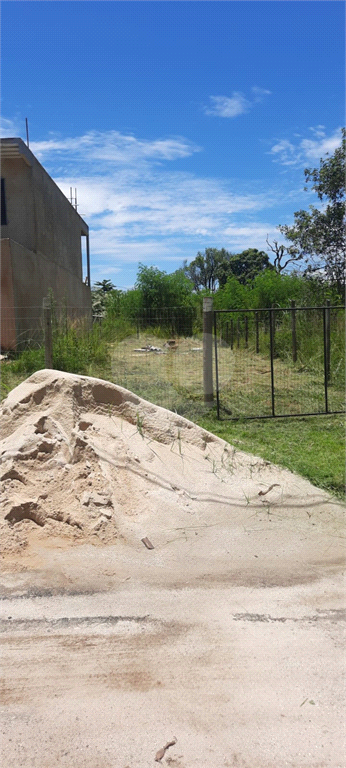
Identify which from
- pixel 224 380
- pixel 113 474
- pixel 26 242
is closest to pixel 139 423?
pixel 113 474

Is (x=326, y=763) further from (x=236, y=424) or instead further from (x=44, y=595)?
(x=236, y=424)

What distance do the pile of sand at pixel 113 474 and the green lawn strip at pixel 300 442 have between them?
32cm

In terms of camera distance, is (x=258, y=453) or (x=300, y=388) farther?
(x=300, y=388)

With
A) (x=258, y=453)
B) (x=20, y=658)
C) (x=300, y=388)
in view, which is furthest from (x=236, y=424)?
(x=20, y=658)

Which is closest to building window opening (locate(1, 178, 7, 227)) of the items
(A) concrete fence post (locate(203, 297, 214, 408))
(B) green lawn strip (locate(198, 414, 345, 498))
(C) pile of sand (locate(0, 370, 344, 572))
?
(A) concrete fence post (locate(203, 297, 214, 408))

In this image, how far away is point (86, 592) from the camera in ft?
12.5

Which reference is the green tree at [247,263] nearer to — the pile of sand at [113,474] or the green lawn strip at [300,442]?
the green lawn strip at [300,442]

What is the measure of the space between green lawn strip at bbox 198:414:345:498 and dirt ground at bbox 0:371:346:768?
303 mm

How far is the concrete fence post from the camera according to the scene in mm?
8914

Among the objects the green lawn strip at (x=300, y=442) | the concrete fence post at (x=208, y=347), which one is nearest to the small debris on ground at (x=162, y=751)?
the green lawn strip at (x=300, y=442)

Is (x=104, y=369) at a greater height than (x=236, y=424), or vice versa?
(x=104, y=369)

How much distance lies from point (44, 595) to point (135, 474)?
5.35ft

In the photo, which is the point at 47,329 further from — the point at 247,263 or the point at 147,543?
the point at 247,263

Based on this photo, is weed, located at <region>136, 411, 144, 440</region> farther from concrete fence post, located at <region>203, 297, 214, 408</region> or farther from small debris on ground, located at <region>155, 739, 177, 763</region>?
small debris on ground, located at <region>155, 739, 177, 763</region>
